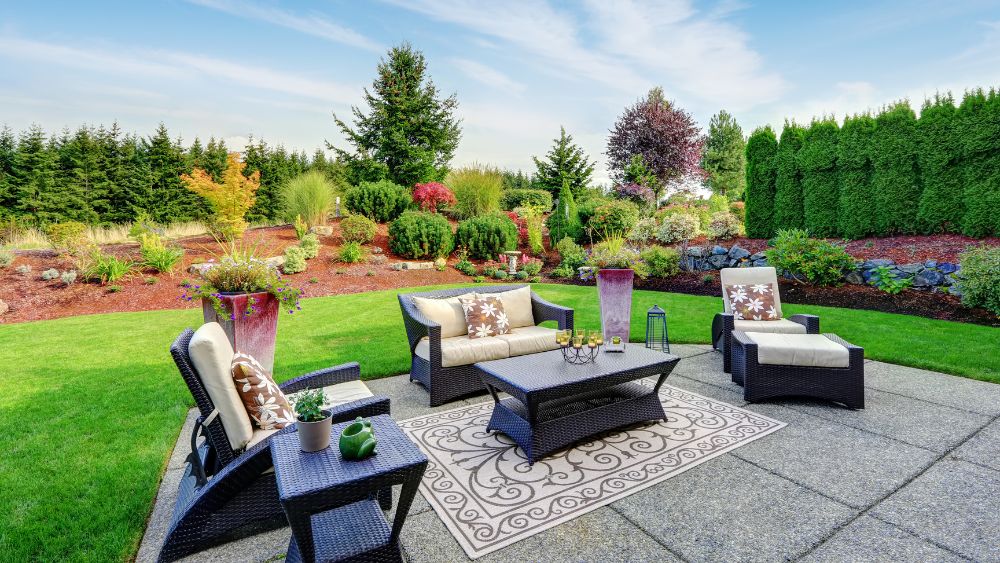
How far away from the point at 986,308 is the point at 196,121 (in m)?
21.6

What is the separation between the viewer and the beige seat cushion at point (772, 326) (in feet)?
14.2

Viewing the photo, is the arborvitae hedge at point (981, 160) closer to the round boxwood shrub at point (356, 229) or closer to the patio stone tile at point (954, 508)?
the patio stone tile at point (954, 508)

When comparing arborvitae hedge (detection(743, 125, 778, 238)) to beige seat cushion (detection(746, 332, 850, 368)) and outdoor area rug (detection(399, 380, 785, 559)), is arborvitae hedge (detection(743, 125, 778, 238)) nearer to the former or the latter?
beige seat cushion (detection(746, 332, 850, 368))

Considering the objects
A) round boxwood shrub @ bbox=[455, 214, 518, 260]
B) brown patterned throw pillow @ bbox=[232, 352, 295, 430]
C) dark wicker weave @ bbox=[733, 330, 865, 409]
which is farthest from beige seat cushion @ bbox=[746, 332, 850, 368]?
round boxwood shrub @ bbox=[455, 214, 518, 260]

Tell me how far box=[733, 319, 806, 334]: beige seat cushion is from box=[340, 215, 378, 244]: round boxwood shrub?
8.88 metres

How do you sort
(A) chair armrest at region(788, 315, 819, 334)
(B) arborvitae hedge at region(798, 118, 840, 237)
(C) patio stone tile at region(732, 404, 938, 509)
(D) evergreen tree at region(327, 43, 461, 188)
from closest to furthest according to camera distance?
(C) patio stone tile at region(732, 404, 938, 509) → (A) chair armrest at region(788, 315, 819, 334) → (B) arborvitae hedge at region(798, 118, 840, 237) → (D) evergreen tree at region(327, 43, 461, 188)

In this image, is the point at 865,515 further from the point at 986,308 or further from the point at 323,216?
the point at 323,216

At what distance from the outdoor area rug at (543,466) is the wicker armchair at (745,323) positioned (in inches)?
39.0

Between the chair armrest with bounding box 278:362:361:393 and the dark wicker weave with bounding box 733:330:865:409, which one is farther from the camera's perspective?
the dark wicker weave with bounding box 733:330:865:409

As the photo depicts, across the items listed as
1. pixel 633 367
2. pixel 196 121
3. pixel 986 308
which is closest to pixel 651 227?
pixel 986 308

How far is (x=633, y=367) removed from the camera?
3.03 m

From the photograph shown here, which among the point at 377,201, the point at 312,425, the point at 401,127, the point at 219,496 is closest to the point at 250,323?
the point at 219,496

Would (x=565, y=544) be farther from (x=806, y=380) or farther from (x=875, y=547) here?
(x=806, y=380)

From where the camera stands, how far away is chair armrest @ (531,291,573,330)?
4.43m
